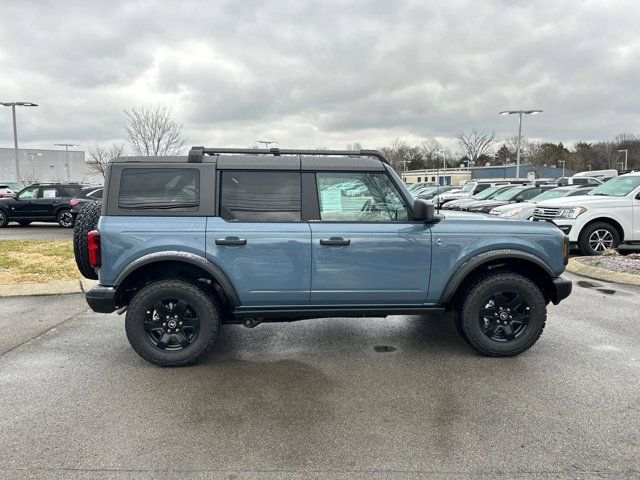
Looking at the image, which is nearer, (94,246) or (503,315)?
(94,246)

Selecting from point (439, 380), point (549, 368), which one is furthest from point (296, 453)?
point (549, 368)

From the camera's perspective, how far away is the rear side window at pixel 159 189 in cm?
392

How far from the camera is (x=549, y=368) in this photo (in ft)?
12.9

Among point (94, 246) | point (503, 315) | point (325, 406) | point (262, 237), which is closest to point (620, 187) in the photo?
point (503, 315)

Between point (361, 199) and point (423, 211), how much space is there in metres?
0.57

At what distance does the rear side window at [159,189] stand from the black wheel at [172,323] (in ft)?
2.29

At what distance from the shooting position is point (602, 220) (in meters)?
9.34

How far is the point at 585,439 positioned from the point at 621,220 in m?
8.06

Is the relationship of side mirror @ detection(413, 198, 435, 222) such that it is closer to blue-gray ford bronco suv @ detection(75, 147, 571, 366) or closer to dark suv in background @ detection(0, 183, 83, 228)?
blue-gray ford bronco suv @ detection(75, 147, 571, 366)

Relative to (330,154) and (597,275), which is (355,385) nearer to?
(330,154)

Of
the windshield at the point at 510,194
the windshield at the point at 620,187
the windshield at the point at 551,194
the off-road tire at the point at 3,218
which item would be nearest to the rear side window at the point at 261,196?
the windshield at the point at 620,187

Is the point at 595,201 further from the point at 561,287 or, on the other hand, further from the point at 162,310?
the point at 162,310

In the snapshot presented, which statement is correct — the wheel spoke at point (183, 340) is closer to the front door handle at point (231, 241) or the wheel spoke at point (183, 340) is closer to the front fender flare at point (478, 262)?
the front door handle at point (231, 241)

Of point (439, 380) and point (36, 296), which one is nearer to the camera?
point (439, 380)
